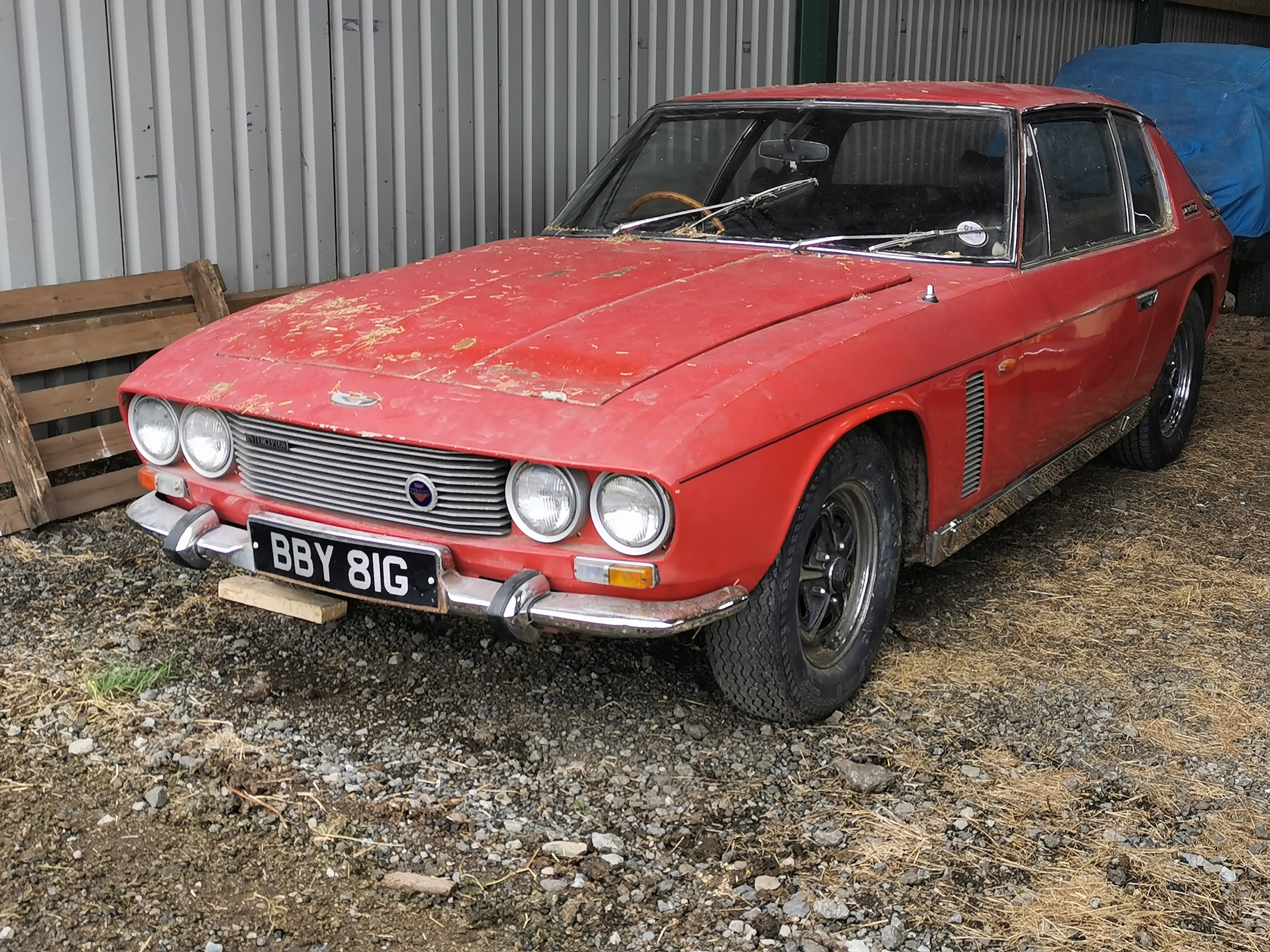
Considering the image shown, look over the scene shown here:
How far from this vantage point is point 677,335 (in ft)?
9.78

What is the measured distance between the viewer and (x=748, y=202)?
4.00 metres

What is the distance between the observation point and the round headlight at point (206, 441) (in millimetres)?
3129

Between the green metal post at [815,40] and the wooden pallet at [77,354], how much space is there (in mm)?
4462

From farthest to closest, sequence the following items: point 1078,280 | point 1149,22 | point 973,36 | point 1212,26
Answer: point 1212,26, point 1149,22, point 973,36, point 1078,280

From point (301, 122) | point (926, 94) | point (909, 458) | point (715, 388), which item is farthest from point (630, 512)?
point (301, 122)

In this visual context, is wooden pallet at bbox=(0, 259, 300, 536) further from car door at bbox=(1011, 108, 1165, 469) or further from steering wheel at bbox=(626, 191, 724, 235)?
car door at bbox=(1011, 108, 1165, 469)

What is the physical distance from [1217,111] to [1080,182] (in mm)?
4875

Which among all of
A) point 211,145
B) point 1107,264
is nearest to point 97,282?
point 211,145

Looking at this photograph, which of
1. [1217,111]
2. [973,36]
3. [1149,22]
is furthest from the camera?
[1149,22]

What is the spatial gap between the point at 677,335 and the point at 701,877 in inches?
47.3

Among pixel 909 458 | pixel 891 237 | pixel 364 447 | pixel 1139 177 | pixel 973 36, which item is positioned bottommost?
pixel 909 458

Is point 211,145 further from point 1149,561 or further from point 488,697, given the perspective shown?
point 1149,561

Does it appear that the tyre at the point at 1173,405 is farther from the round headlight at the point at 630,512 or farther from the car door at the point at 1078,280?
the round headlight at the point at 630,512

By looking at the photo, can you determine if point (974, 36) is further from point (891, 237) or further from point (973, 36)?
point (891, 237)
